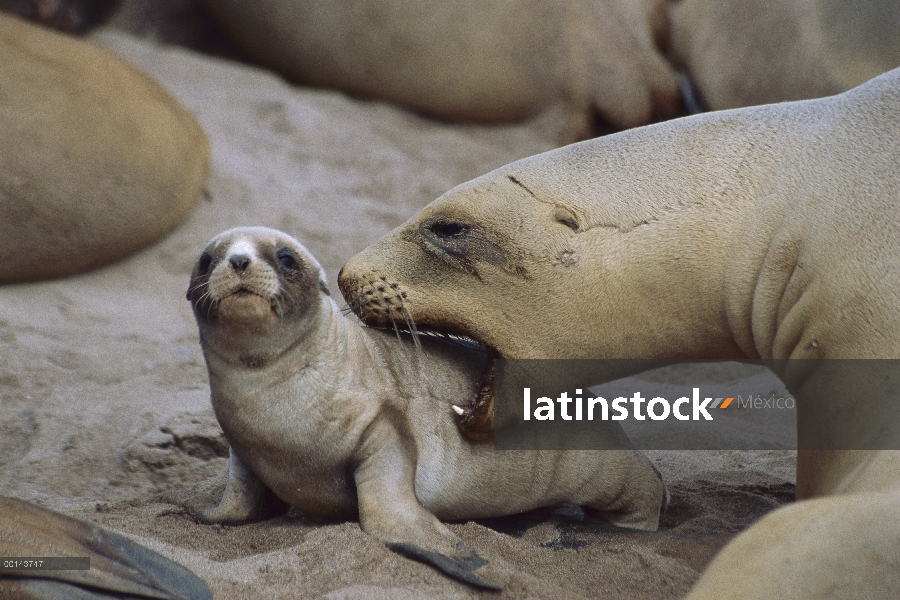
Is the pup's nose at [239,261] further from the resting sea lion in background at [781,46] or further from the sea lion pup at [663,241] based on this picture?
the resting sea lion in background at [781,46]

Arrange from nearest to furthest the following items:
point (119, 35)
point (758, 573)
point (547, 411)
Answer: point (758, 573) < point (547, 411) < point (119, 35)

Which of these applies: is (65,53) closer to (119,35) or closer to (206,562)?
(119,35)

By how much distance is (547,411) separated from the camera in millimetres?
3256

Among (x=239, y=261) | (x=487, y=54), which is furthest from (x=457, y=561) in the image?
(x=487, y=54)

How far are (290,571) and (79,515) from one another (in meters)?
0.76

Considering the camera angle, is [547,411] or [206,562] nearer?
[206,562]

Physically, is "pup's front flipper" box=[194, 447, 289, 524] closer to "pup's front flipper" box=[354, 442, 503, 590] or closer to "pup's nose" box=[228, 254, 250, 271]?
"pup's front flipper" box=[354, 442, 503, 590]

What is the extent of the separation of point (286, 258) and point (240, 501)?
762 millimetres

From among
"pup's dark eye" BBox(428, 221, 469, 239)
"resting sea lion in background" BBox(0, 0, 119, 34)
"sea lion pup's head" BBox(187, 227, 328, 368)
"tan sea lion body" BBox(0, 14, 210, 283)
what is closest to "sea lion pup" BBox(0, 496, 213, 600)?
"sea lion pup's head" BBox(187, 227, 328, 368)

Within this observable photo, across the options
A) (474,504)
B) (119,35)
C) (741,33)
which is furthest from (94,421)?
(741,33)

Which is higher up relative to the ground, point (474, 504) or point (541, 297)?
point (541, 297)

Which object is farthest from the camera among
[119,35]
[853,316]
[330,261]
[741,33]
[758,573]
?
[119,35]

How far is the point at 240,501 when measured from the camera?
10.0 ft

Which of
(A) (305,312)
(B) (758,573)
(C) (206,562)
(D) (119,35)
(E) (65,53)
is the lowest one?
(D) (119,35)
